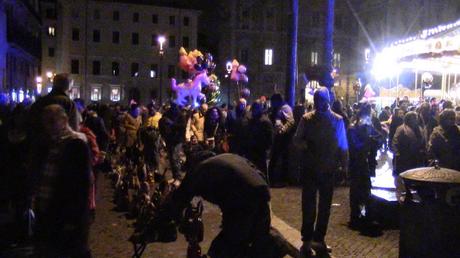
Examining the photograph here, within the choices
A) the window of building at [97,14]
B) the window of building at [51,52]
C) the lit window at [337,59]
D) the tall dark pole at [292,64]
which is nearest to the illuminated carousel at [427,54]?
the tall dark pole at [292,64]

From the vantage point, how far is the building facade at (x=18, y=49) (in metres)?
35.9

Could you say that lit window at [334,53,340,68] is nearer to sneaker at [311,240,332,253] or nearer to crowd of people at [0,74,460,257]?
crowd of people at [0,74,460,257]

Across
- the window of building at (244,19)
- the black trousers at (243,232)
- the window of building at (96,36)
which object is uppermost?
the window of building at (244,19)

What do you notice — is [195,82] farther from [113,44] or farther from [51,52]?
[51,52]

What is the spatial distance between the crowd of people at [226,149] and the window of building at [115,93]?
51.5m

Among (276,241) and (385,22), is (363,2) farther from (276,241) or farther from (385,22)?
(276,241)

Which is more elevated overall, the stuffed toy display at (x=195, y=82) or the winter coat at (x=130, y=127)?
the stuffed toy display at (x=195, y=82)

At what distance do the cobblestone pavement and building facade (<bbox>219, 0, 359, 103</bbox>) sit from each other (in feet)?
160

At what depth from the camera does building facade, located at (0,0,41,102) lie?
35.9 m

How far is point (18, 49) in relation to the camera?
42.8 metres

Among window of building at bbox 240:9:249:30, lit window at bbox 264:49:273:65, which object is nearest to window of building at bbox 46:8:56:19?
window of building at bbox 240:9:249:30

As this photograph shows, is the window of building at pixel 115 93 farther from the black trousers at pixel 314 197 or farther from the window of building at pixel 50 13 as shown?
the black trousers at pixel 314 197

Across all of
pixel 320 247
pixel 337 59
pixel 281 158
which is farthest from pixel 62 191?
pixel 337 59

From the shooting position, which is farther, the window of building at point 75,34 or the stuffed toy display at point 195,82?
the window of building at point 75,34
